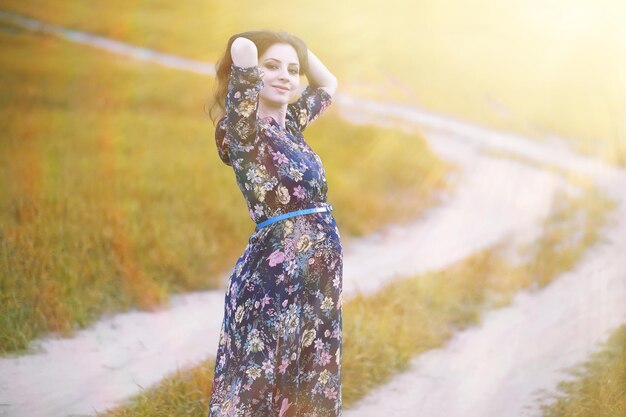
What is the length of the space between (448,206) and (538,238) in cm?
203

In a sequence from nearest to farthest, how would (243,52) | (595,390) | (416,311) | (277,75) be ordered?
(243,52) < (277,75) < (595,390) < (416,311)

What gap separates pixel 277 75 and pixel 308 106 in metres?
0.38

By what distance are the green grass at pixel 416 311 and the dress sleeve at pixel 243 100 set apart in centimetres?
189

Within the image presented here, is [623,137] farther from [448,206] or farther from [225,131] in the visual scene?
[225,131]

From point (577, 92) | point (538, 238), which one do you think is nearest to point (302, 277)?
point (538, 238)

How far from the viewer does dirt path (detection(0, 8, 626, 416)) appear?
4.49m

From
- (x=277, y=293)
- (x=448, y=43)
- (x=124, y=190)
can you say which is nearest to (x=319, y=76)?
(x=277, y=293)

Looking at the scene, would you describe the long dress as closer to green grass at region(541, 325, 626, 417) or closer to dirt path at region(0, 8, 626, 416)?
dirt path at region(0, 8, 626, 416)

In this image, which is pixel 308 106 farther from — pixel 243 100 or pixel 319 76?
pixel 243 100

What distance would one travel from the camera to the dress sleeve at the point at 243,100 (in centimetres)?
275

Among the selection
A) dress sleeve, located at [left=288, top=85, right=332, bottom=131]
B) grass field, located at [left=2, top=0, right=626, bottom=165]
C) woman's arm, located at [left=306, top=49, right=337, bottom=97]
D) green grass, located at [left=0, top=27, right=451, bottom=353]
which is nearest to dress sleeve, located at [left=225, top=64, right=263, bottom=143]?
dress sleeve, located at [left=288, top=85, right=332, bottom=131]

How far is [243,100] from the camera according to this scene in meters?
2.76

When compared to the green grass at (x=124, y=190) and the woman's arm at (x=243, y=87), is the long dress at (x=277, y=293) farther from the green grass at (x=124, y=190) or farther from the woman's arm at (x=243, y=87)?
the green grass at (x=124, y=190)

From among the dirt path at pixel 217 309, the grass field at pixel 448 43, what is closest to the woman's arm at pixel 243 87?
the dirt path at pixel 217 309
